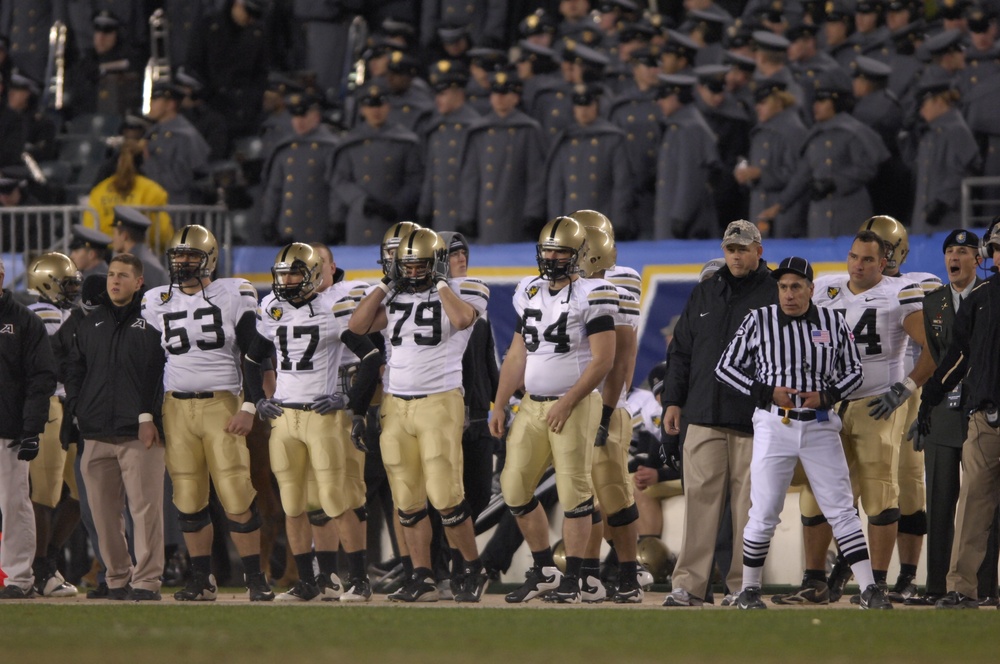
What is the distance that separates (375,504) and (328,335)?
2415 millimetres

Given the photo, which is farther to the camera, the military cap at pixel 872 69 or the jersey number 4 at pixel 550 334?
the military cap at pixel 872 69

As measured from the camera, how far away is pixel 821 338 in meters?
8.97

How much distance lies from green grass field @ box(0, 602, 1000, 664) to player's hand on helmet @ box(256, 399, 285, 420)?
1264mm

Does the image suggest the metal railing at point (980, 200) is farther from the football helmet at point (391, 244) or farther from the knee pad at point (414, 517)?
the knee pad at point (414, 517)

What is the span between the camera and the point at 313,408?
1022 cm

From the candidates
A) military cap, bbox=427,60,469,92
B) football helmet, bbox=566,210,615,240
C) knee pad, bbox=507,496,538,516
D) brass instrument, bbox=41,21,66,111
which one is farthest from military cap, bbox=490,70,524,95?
brass instrument, bbox=41,21,66,111

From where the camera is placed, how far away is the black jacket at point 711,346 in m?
9.41

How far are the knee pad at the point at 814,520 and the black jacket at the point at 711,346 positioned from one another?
2.56ft

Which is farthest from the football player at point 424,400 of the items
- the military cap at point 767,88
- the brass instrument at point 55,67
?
the brass instrument at point 55,67

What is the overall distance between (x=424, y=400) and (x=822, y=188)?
3871 millimetres

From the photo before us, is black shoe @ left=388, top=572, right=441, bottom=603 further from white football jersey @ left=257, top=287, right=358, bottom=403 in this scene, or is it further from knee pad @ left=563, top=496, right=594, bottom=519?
white football jersey @ left=257, top=287, right=358, bottom=403

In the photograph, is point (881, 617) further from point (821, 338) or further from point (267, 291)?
point (267, 291)

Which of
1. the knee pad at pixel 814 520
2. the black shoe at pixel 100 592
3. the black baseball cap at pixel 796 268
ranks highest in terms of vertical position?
the black baseball cap at pixel 796 268

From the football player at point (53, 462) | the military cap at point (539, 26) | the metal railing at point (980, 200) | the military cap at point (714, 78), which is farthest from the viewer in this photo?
the military cap at point (539, 26)
